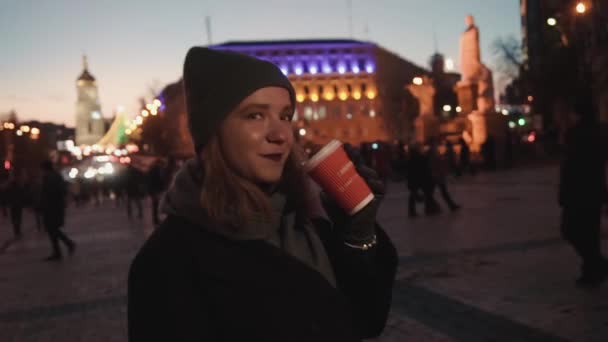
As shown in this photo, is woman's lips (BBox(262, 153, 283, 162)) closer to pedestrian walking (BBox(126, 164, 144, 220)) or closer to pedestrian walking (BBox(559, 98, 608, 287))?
pedestrian walking (BBox(559, 98, 608, 287))

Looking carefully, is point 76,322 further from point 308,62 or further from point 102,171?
point 308,62

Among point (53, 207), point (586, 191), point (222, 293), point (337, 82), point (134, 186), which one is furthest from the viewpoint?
point (337, 82)

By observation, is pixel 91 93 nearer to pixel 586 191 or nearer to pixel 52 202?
pixel 52 202

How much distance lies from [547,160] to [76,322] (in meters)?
32.4

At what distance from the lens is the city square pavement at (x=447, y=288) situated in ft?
17.9

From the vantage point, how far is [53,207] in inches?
503

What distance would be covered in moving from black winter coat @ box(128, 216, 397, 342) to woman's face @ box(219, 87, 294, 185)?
8.3 inches

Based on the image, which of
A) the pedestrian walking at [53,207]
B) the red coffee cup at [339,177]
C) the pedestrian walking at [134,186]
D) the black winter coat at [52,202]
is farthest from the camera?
the pedestrian walking at [134,186]

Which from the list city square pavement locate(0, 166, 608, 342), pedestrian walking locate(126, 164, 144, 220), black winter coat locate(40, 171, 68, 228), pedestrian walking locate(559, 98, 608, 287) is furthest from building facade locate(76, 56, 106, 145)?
pedestrian walking locate(559, 98, 608, 287)

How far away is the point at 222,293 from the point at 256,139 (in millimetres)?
445

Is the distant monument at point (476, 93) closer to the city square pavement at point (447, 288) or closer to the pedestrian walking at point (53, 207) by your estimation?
the city square pavement at point (447, 288)

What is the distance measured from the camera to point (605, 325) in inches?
205

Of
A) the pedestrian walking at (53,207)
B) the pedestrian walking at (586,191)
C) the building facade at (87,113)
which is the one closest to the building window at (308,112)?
the building facade at (87,113)

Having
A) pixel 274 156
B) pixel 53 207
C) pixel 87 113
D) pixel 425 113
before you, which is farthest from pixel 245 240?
pixel 87 113
